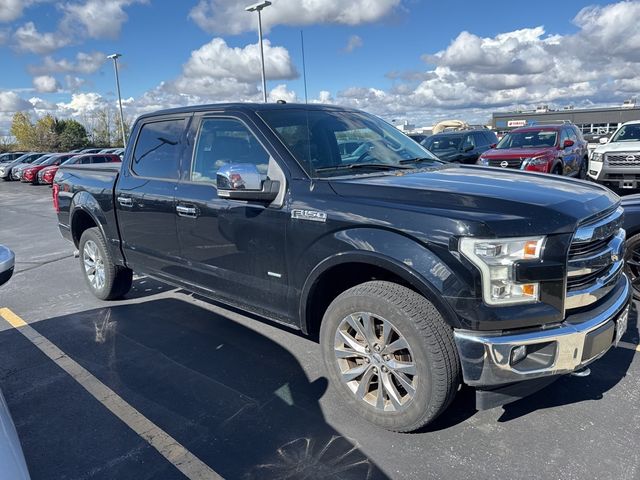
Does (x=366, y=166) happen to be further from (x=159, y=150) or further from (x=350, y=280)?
(x=159, y=150)

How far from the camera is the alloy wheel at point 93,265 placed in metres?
5.43

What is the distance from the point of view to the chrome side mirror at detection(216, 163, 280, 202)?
3.10 meters

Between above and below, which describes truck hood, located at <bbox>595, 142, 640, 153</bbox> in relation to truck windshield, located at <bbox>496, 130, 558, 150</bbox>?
below

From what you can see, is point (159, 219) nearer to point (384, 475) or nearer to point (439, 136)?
point (384, 475)

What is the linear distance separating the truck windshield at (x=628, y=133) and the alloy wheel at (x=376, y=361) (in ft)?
37.2

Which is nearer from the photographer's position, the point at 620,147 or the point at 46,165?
the point at 620,147

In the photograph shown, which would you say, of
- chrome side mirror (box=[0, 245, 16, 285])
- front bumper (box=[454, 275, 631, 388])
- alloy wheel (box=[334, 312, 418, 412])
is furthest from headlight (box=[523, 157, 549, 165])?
chrome side mirror (box=[0, 245, 16, 285])

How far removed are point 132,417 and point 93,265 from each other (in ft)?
9.75

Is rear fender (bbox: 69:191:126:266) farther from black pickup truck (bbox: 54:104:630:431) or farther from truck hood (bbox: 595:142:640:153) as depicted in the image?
truck hood (bbox: 595:142:640:153)

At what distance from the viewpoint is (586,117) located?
75562 millimetres

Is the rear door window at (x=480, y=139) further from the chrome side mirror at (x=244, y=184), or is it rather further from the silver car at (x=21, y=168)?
the silver car at (x=21, y=168)

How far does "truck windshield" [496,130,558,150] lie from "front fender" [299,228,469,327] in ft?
35.4

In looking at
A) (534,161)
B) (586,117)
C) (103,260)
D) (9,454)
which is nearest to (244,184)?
(9,454)

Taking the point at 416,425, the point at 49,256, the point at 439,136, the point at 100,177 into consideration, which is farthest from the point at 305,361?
the point at 439,136
